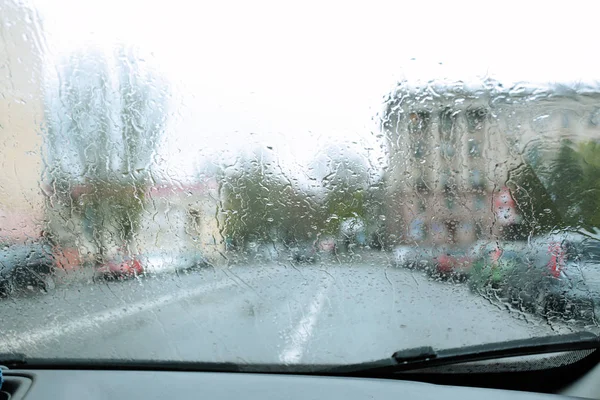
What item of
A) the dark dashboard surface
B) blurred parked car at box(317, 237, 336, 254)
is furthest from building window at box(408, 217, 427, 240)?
the dark dashboard surface

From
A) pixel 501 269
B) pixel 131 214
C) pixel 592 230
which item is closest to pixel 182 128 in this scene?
pixel 131 214

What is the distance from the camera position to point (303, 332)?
10.2ft

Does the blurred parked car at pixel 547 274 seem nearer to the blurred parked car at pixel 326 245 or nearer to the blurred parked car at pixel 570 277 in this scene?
the blurred parked car at pixel 570 277

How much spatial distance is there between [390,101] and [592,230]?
57.2 inches

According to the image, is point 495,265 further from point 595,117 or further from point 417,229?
point 595,117

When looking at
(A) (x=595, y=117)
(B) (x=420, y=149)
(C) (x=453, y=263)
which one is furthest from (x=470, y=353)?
(A) (x=595, y=117)

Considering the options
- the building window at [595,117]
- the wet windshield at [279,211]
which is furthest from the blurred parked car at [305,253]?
the building window at [595,117]

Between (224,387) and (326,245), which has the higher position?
(326,245)

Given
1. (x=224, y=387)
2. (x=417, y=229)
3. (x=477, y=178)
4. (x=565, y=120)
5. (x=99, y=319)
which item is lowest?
(x=224, y=387)

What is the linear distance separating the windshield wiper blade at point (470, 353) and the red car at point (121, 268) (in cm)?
150

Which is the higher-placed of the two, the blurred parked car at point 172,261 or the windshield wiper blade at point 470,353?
the blurred parked car at point 172,261

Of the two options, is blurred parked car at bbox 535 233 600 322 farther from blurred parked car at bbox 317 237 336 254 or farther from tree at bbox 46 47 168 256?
tree at bbox 46 47 168 256

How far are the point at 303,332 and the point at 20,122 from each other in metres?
2.46

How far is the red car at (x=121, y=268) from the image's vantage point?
3402 mm
